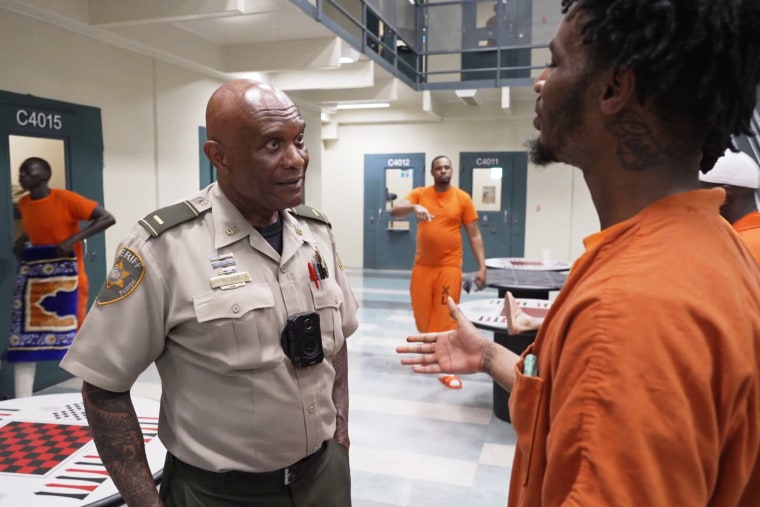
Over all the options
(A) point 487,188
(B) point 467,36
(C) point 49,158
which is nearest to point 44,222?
(C) point 49,158

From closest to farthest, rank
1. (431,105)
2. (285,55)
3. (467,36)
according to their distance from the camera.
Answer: (285,55) → (467,36) → (431,105)

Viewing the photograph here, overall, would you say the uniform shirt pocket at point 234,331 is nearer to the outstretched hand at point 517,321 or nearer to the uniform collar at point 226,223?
the uniform collar at point 226,223

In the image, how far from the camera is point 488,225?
10453 mm

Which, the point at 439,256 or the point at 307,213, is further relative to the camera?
the point at 439,256

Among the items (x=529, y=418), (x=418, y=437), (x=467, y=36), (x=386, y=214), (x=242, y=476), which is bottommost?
(x=418, y=437)

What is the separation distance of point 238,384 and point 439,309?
358cm

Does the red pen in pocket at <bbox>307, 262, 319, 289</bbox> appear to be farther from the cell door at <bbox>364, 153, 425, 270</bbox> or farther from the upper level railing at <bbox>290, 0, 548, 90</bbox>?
the cell door at <bbox>364, 153, 425, 270</bbox>

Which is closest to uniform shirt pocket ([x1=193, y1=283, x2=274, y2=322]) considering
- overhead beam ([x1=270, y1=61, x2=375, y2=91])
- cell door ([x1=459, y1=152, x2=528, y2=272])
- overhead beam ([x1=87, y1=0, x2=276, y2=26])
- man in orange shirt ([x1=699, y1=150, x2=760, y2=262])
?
man in orange shirt ([x1=699, y1=150, x2=760, y2=262])

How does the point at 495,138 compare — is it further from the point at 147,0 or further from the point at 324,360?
the point at 324,360

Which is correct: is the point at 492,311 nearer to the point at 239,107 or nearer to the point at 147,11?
the point at 239,107

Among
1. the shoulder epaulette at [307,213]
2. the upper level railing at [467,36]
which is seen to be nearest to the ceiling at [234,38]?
the upper level railing at [467,36]

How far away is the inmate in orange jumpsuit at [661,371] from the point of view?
0.67m

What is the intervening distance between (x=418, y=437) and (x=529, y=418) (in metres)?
2.98

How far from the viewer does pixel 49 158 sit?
5047 millimetres
